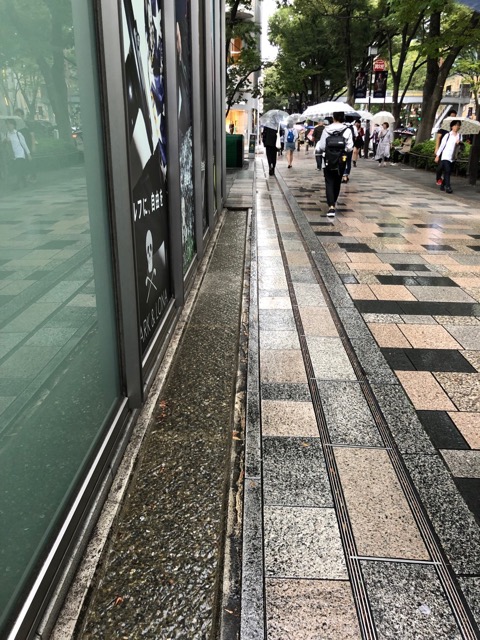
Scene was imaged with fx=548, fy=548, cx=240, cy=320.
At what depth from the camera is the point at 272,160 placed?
1903 cm

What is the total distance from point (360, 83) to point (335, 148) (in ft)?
80.4

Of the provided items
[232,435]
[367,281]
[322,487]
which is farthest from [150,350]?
[367,281]

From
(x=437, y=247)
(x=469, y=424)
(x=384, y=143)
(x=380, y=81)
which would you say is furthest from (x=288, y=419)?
(x=380, y=81)

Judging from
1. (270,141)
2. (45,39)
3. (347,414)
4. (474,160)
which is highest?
(45,39)

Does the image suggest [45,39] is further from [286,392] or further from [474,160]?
[474,160]

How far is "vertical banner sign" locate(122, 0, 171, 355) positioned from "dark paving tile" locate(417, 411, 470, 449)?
1.79m

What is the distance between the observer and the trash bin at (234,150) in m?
19.4

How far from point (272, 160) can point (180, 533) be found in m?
18.0

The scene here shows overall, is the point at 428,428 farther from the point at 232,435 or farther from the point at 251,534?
the point at 251,534

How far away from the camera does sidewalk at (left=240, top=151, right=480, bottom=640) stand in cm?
201

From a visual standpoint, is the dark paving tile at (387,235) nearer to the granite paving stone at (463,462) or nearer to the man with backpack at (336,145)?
the man with backpack at (336,145)

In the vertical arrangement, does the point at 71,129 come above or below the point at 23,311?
above

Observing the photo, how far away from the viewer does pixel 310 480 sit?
2.69 m

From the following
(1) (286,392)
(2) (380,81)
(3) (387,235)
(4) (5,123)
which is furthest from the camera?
(2) (380,81)
